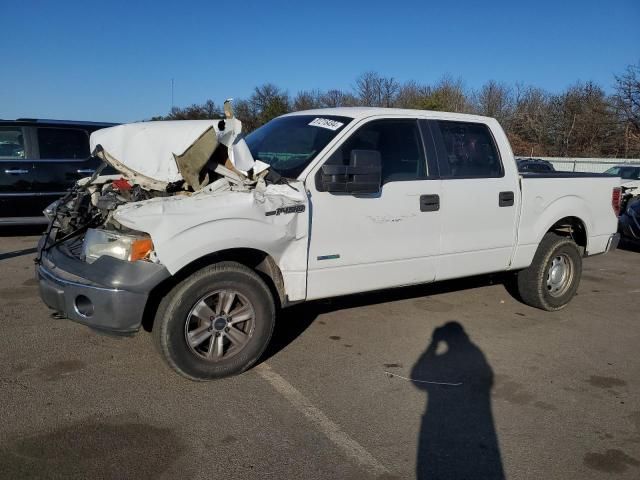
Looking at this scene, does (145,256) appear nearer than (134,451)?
No

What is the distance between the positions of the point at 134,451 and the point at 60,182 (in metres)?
6.69

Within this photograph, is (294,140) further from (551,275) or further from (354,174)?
(551,275)

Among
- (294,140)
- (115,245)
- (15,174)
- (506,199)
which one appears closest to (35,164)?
(15,174)

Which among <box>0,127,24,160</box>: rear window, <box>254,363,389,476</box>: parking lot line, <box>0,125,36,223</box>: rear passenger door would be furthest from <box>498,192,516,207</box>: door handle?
<box>0,127,24,160</box>: rear window

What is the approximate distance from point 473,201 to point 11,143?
7117 mm

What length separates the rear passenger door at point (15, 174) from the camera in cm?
830

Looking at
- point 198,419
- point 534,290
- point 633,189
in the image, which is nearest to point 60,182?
point 198,419

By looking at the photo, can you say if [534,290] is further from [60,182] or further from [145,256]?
[60,182]

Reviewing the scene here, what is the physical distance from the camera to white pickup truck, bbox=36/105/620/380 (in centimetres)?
360

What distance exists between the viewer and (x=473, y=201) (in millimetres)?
5012

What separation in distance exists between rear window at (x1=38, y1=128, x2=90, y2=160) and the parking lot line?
20.1ft

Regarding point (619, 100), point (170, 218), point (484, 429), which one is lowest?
point (484, 429)

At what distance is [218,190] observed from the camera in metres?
3.90

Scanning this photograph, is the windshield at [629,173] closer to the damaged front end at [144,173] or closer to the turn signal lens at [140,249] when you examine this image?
the damaged front end at [144,173]
